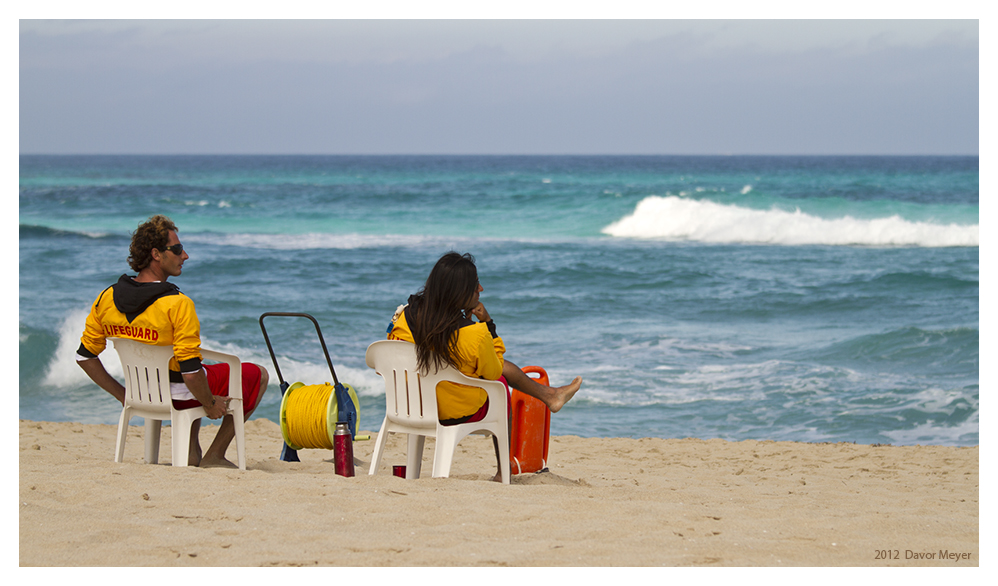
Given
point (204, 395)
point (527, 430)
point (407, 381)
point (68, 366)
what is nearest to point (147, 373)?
point (204, 395)

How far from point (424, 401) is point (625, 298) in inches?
375

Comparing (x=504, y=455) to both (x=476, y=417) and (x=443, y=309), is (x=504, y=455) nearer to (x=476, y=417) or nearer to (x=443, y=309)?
(x=476, y=417)

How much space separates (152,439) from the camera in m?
4.61

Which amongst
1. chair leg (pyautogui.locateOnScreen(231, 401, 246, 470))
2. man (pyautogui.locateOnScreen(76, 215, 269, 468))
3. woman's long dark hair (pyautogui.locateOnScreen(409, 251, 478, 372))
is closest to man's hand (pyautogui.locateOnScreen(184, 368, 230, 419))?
man (pyautogui.locateOnScreen(76, 215, 269, 468))

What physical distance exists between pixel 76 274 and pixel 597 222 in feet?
49.7

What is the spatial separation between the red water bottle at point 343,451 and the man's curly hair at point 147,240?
49.0 inches

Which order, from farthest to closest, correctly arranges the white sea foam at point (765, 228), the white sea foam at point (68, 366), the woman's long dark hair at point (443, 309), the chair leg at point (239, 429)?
the white sea foam at point (765, 228)
the white sea foam at point (68, 366)
the chair leg at point (239, 429)
the woman's long dark hair at point (443, 309)

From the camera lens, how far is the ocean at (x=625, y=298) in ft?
25.6

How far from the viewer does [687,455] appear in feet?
19.6

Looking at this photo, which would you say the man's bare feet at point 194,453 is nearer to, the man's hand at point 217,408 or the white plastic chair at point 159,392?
the white plastic chair at point 159,392

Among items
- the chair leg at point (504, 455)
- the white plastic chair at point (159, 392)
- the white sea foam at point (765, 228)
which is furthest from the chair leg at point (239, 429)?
the white sea foam at point (765, 228)

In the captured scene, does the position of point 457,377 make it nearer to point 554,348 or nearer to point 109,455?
point 109,455

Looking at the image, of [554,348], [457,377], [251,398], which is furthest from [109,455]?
[554,348]

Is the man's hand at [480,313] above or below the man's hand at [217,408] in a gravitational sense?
above
